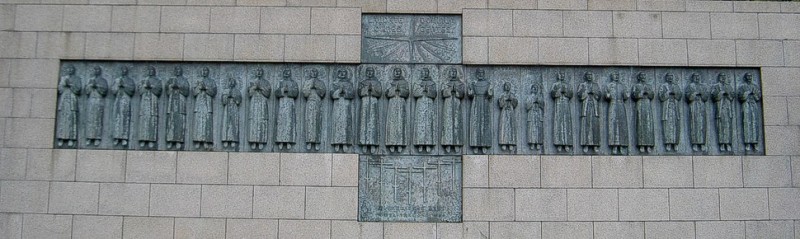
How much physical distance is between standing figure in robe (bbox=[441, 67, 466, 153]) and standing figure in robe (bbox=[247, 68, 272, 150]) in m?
2.47

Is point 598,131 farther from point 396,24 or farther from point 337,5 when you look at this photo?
point 337,5

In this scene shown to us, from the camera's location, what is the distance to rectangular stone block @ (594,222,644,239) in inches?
388

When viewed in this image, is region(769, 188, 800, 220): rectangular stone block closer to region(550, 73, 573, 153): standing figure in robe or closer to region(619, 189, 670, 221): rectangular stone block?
region(619, 189, 670, 221): rectangular stone block

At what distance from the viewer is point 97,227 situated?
982cm

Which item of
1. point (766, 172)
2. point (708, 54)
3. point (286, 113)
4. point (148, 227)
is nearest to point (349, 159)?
point (286, 113)

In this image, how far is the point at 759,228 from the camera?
9.94m

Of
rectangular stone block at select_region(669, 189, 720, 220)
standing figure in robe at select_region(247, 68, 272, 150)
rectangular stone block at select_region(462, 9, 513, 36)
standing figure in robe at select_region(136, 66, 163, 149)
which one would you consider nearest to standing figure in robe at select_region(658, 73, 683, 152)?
rectangular stone block at select_region(669, 189, 720, 220)

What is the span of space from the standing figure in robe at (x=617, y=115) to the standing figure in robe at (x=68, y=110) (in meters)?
7.45

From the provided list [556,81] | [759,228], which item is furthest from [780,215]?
[556,81]

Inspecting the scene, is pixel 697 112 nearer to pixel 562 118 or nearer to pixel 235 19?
pixel 562 118

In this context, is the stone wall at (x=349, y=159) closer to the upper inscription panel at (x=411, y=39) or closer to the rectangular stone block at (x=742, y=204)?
the rectangular stone block at (x=742, y=204)

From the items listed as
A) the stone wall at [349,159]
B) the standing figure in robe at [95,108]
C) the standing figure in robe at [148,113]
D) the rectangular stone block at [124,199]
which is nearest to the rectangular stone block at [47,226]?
the stone wall at [349,159]

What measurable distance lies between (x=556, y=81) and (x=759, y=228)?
3.43 metres

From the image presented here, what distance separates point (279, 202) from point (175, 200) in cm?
143
